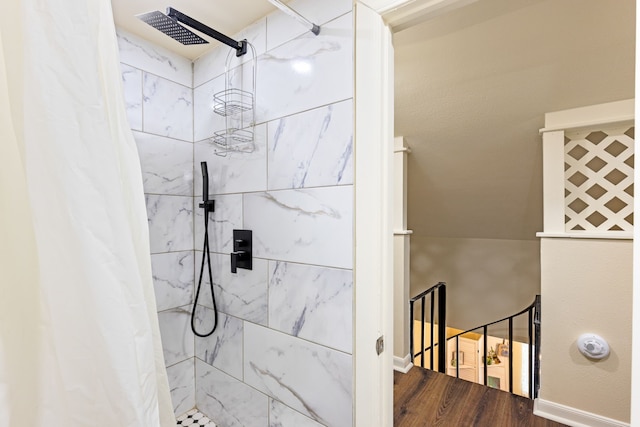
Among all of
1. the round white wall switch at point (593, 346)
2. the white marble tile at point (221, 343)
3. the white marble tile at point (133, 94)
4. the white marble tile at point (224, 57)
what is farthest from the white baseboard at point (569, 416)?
the white marble tile at point (133, 94)

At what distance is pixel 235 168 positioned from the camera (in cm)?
153

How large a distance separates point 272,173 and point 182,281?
0.86 meters

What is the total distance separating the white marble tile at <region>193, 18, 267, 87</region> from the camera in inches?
55.2

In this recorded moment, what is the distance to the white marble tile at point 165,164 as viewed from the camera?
5.19 ft

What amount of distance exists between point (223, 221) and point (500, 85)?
1.92m

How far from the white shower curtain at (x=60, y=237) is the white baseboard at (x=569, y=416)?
2616mm

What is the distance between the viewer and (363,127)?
1.08 meters

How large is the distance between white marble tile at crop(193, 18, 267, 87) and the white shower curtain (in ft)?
3.28

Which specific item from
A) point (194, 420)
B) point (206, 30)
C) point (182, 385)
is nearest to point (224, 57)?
point (206, 30)

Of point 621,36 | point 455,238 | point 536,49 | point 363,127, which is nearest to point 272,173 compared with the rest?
point 363,127

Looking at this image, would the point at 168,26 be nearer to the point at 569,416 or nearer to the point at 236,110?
the point at 236,110

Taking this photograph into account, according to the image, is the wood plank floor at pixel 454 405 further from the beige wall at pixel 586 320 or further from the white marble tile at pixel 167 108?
the white marble tile at pixel 167 108

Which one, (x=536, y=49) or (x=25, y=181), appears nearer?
(x=25, y=181)

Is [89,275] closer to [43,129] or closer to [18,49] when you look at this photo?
[43,129]
